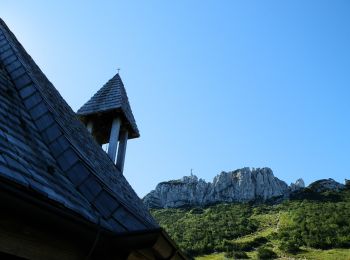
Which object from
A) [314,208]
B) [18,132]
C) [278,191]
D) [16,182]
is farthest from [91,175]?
[278,191]

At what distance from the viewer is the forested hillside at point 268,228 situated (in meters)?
39.9

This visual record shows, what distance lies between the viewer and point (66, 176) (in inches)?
179

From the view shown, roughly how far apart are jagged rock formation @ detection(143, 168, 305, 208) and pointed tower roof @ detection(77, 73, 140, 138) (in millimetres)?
62951

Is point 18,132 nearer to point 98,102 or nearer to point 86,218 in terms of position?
point 86,218

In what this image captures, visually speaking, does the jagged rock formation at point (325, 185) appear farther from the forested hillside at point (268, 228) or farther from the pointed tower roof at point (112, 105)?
the pointed tower roof at point (112, 105)

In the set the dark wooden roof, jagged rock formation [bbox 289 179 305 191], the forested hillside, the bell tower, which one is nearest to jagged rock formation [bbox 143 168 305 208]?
jagged rock formation [bbox 289 179 305 191]

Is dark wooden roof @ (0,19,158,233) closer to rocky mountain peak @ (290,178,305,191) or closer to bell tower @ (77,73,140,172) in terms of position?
bell tower @ (77,73,140,172)

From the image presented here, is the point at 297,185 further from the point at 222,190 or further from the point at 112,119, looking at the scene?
the point at 112,119

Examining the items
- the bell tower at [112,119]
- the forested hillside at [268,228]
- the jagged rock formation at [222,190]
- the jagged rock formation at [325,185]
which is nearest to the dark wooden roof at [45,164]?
the bell tower at [112,119]

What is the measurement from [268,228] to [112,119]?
144ft

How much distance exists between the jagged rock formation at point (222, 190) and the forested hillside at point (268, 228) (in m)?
4.78

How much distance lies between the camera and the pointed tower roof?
12.0 metres

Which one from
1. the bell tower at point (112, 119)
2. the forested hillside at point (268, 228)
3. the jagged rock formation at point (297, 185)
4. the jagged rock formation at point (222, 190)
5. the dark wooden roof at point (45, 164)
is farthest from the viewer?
the jagged rock formation at point (297, 185)

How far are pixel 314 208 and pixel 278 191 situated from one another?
55.7 ft
